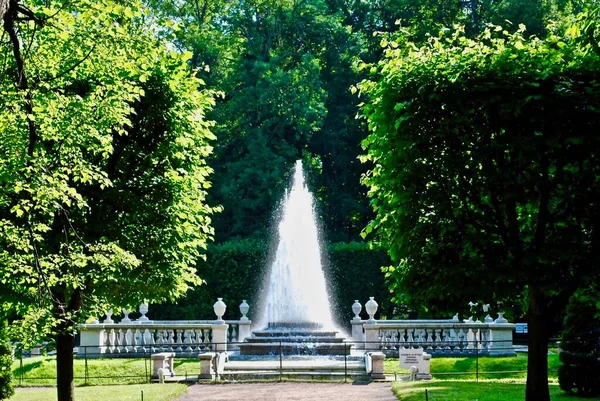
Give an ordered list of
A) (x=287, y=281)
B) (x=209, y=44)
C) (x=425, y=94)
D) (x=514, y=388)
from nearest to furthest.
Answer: (x=425, y=94) → (x=514, y=388) → (x=287, y=281) → (x=209, y=44)

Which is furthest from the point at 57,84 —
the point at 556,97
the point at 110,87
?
the point at 556,97

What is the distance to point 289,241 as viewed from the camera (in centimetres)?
3117

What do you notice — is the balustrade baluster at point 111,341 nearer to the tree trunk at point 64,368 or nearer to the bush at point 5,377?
the bush at point 5,377

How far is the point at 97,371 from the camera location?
76.9ft

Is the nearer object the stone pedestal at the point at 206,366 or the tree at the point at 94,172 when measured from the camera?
the tree at the point at 94,172

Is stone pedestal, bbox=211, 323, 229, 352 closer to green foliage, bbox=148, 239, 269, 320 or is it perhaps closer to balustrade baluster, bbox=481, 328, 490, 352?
green foliage, bbox=148, 239, 269, 320

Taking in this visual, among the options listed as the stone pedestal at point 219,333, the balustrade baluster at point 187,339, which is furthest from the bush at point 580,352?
the balustrade baluster at point 187,339

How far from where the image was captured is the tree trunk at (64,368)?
14.8 meters

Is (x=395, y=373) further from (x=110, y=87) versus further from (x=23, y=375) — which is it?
(x=110, y=87)

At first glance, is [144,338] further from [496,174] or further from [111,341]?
[496,174]

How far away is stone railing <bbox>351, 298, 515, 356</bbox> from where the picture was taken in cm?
2628

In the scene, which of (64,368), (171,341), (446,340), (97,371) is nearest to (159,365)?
(97,371)

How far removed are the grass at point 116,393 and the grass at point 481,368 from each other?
6597 millimetres

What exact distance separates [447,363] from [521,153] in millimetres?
12716
